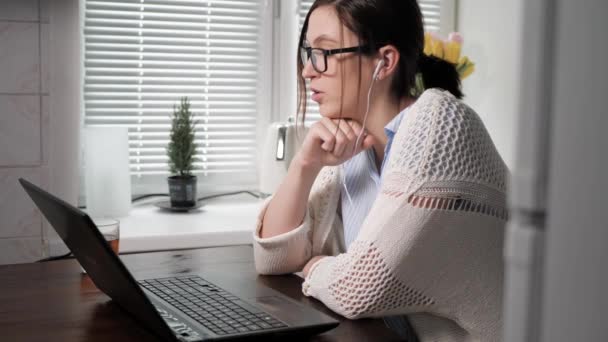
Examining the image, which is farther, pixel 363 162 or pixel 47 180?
pixel 47 180

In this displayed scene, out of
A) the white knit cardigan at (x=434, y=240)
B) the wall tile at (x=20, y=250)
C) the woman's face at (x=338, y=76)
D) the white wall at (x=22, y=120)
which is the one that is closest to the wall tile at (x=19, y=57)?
the white wall at (x=22, y=120)

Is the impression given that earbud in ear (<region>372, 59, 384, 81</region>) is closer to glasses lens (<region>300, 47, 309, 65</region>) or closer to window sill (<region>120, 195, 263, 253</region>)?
glasses lens (<region>300, 47, 309, 65</region>)

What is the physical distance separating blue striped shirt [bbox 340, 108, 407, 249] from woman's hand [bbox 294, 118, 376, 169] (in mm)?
54

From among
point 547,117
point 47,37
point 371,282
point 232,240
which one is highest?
point 47,37

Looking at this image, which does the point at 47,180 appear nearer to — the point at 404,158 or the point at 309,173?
the point at 309,173

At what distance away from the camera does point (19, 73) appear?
2094 mm

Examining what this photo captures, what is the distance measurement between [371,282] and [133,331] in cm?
35

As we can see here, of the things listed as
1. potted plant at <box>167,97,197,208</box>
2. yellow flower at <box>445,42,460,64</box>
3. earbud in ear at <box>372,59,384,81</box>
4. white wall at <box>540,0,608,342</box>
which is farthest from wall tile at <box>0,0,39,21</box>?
white wall at <box>540,0,608,342</box>

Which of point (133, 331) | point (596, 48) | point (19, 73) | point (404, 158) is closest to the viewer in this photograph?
point (596, 48)

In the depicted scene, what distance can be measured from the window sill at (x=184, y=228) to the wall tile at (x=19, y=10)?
675 millimetres

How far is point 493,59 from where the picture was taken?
2.70 m

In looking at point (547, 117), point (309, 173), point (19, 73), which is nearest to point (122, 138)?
point (19, 73)

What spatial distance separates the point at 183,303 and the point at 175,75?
5.30ft

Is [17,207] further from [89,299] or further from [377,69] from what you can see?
[377,69]
